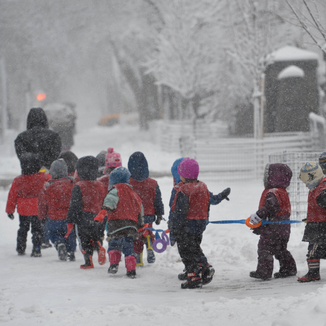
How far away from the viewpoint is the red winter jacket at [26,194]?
7953 millimetres

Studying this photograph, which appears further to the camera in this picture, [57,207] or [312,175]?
[57,207]

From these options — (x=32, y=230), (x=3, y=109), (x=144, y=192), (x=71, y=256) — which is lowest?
(x=71, y=256)

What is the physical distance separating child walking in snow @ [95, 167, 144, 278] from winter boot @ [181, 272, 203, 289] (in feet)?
2.77

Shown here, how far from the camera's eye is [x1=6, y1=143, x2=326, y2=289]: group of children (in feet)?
18.8

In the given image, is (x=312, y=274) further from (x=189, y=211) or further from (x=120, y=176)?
(x=120, y=176)

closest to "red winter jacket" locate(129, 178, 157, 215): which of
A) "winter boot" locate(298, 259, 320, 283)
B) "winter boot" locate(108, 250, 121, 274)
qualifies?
"winter boot" locate(108, 250, 121, 274)

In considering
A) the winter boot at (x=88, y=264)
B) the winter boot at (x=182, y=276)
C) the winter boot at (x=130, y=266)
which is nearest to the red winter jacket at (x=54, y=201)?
the winter boot at (x=88, y=264)

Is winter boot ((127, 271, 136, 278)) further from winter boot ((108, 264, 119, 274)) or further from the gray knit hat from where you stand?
the gray knit hat

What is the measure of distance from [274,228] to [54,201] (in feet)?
10.6

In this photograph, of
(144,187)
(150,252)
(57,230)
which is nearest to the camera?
(144,187)

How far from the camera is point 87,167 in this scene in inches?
278

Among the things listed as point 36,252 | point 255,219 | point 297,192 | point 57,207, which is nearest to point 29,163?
point 57,207

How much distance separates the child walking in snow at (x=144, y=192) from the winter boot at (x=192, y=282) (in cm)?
138

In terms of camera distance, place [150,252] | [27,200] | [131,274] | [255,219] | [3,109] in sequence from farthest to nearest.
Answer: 1. [3,109]
2. [27,200]
3. [150,252]
4. [131,274]
5. [255,219]
